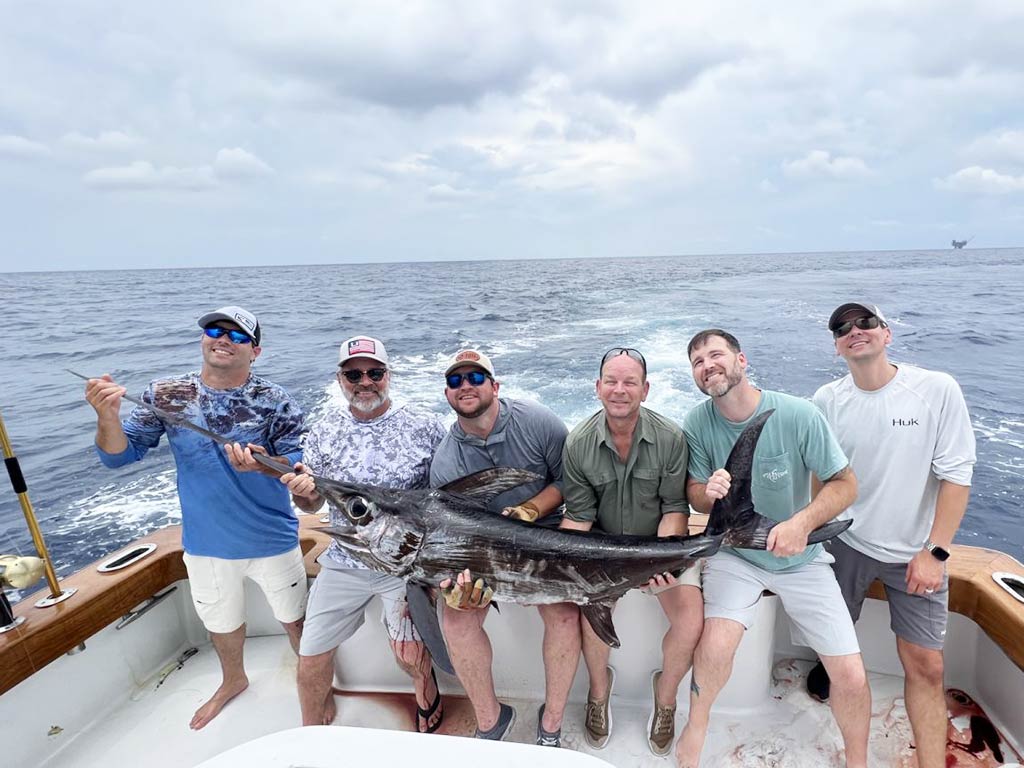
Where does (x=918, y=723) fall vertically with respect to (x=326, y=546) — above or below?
below

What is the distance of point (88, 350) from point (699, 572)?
15.9 metres

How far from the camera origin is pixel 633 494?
218 cm

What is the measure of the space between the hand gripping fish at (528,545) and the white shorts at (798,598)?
0.69 ft

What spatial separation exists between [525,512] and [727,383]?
35.8 inches

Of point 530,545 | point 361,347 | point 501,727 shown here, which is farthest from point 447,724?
point 361,347

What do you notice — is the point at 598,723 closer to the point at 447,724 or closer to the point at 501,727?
the point at 501,727

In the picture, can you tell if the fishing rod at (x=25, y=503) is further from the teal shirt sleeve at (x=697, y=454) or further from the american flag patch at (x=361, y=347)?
the teal shirt sleeve at (x=697, y=454)

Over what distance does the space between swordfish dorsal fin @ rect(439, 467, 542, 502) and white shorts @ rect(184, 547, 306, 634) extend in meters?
0.90

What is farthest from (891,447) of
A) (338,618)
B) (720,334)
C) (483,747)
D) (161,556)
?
(161,556)

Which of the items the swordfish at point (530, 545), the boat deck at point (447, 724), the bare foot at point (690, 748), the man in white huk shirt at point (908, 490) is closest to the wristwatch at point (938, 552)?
the man in white huk shirt at point (908, 490)

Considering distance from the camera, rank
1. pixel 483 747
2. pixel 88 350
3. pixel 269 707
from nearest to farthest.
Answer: pixel 483 747, pixel 269 707, pixel 88 350

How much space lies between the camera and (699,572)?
2162mm

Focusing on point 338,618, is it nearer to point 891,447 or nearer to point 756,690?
point 756,690

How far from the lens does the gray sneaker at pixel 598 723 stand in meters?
2.21
